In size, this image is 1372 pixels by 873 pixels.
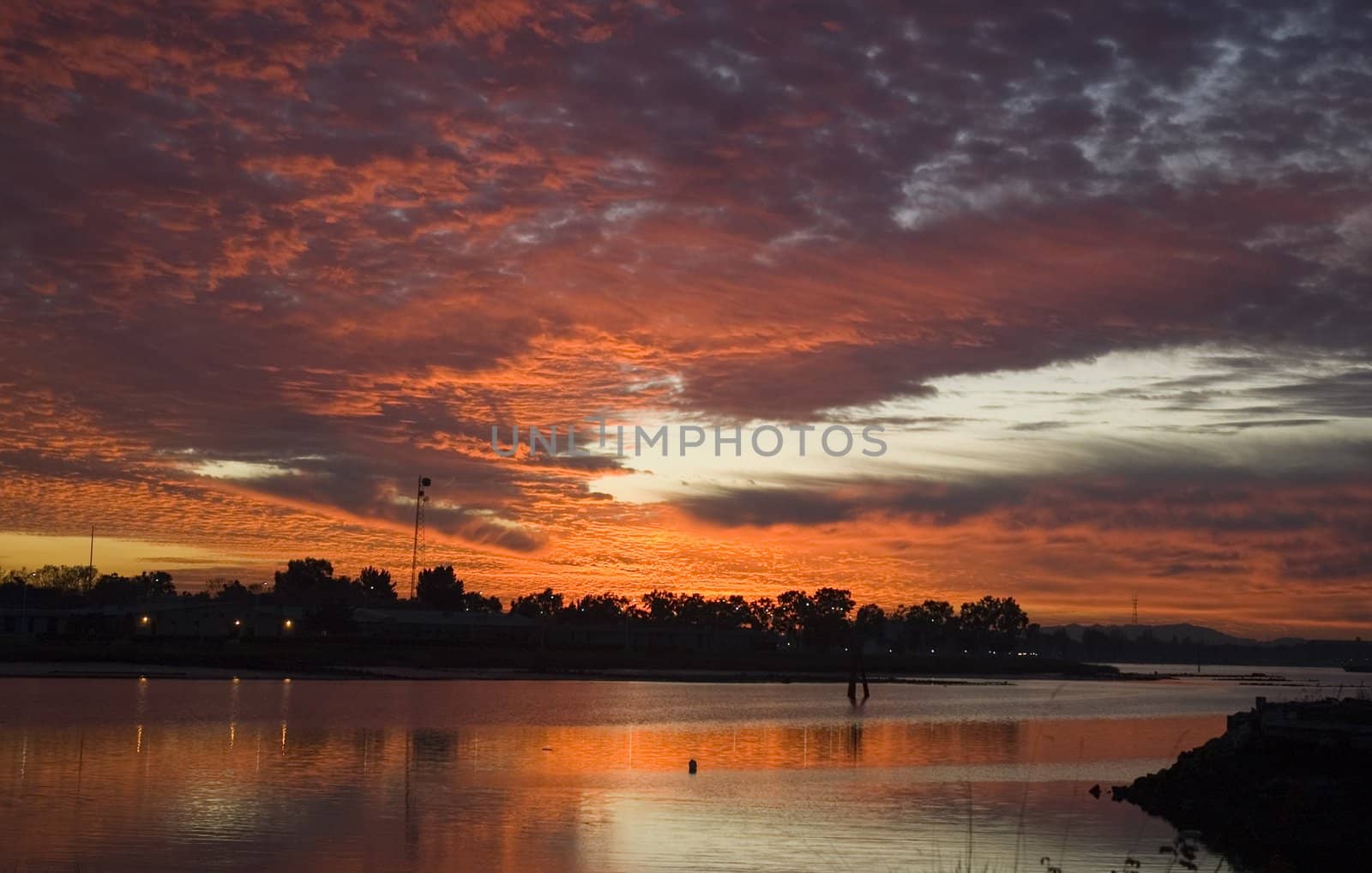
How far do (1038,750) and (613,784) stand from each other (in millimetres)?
25041

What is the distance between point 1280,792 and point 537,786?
19707mm

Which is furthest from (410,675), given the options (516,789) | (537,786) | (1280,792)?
(1280,792)

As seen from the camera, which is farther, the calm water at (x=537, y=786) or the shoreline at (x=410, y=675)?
the shoreline at (x=410, y=675)

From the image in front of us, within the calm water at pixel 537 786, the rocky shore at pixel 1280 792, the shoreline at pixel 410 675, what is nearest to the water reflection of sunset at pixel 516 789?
the calm water at pixel 537 786

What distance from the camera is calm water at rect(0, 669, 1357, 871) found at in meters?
26.5

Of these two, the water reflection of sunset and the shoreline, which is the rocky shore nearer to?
the water reflection of sunset

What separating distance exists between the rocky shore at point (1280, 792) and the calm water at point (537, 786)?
5.14 ft

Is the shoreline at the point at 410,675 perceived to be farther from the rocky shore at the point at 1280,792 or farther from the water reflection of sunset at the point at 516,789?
the rocky shore at the point at 1280,792

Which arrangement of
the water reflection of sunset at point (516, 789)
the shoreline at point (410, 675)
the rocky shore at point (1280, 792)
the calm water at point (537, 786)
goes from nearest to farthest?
the calm water at point (537, 786), the water reflection of sunset at point (516, 789), the rocky shore at point (1280, 792), the shoreline at point (410, 675)

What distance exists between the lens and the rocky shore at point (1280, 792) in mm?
31328

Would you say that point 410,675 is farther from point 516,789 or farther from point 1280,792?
point 1280,792

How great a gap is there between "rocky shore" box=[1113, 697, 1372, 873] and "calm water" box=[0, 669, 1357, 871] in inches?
61.7

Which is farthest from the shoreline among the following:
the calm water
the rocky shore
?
the rocky shore

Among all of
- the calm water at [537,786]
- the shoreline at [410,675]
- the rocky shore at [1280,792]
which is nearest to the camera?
the calm water at [537,786]
